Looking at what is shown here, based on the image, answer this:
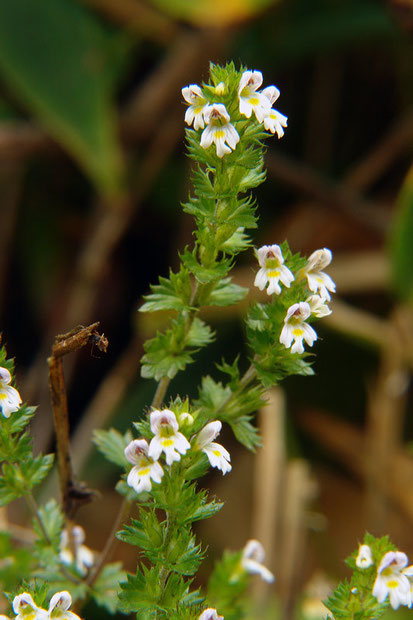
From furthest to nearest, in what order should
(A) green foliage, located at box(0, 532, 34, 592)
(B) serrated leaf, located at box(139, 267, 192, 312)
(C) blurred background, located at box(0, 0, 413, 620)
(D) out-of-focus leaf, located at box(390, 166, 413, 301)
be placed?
1. (C) blurred background, located at box(0, 0, 413, 620)
2. (D) out-of-focus leaf, located at box(390, 166, 413, 301)
3. (A) green foliage, located at box(0, 532, 34, 592)
4. (B) serrated leaf, located at box(139, 267, 192, 312)

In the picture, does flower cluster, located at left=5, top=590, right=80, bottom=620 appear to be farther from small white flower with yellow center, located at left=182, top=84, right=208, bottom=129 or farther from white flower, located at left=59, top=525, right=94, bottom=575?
small white flower with yellow center, located at left=182, top=84, right=208, bottom=129

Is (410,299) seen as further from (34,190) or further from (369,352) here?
(34,190)

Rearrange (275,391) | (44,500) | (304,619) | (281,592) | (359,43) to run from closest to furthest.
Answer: (304,619) < (281,592) < (44,500) < (275,391) < (359,43)

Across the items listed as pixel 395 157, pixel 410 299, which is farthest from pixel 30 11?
pixel 410 299

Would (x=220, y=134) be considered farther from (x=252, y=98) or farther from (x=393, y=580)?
(x=393, y=580)

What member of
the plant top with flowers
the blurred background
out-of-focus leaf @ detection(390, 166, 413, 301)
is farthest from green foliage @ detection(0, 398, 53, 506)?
out-of-focus leaf @ detection(390, 166, 413, 301)

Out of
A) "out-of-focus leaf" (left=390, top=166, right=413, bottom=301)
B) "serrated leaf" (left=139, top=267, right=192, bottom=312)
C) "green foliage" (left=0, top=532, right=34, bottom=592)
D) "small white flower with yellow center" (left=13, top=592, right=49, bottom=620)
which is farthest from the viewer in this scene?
"out-of-focus leaf" (left=390, top=166, right=413, bottom=301)

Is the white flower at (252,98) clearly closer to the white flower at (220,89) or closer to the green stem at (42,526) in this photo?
the white flower at (220,89)
